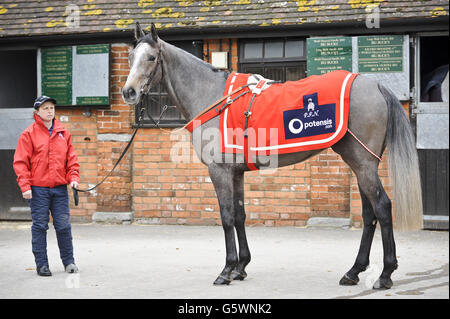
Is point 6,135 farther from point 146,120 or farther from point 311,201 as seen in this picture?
point 311,201

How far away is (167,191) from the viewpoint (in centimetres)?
1074

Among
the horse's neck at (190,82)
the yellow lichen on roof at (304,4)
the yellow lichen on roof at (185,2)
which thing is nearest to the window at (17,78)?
the yellow lichen on roof at (185,2)

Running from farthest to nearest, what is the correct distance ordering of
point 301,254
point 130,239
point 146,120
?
point 146,120
point 130,239
point 301,254

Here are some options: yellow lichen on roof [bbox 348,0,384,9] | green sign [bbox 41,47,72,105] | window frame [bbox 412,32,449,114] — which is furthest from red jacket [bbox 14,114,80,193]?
window frame [bbox 412,32,449,114]

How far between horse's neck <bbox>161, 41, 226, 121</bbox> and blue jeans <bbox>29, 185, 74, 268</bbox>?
169 centimetres

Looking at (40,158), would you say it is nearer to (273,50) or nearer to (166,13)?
(166,13)

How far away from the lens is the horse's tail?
19.5 ft

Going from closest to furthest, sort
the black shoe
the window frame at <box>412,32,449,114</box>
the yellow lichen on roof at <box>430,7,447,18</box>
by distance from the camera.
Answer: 1. the black shoe
2. the yellow lichen on roof at <box>430,7,447,18</box>
3. the window frame at <box>412,32,449,114</box>

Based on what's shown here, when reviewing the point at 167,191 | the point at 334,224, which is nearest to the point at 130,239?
the point at 167,191

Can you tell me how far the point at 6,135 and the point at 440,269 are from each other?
311 inches

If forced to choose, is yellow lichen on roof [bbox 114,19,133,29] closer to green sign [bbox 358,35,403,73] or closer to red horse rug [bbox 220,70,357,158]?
green sign [bbox 358,35,403,73]

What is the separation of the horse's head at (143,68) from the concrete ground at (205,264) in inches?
73.7

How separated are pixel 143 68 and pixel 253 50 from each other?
4.47 m

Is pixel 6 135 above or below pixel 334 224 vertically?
above
